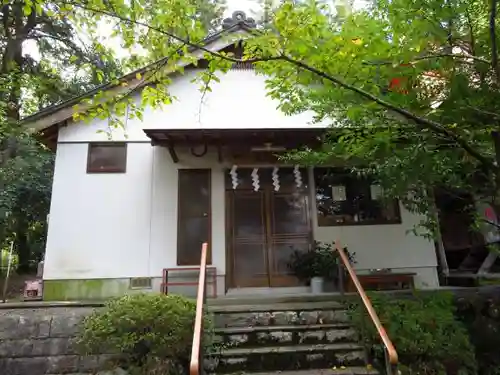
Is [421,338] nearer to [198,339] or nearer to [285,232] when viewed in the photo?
[198,339]

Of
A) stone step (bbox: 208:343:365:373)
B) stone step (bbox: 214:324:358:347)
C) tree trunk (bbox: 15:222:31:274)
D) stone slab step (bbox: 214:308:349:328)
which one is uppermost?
tree trunk (bbox: 15:222:31:274)

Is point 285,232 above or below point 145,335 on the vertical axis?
above

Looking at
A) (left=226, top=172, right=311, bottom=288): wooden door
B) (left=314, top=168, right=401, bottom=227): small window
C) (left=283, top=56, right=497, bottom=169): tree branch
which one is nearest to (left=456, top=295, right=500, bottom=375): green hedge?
(left=314, top=168, right=401, bottom=227): small window

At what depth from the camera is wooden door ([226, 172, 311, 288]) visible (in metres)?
7.56

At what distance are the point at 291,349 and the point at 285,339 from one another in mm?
226

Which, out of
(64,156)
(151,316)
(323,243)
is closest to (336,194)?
(323,243)

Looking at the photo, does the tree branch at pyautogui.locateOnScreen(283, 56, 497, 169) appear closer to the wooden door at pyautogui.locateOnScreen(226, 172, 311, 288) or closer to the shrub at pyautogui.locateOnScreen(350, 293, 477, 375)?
the shrub at pyautogui.locateOnScreen(350, 293, 477, 375)

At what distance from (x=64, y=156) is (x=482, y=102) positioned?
725 centimetres

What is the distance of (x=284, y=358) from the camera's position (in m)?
4.75

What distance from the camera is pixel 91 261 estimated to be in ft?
23.7

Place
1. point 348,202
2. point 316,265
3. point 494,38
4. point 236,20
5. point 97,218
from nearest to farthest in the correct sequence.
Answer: point 494,38
point 316,265
point 97,218
point 348,202
point 236,20

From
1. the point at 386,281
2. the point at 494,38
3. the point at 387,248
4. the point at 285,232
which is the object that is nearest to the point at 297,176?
the point at 285,232

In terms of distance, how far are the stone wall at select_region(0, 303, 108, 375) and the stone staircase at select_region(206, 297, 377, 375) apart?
60.8 inches

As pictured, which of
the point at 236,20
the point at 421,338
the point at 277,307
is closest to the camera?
the point at 421,338
